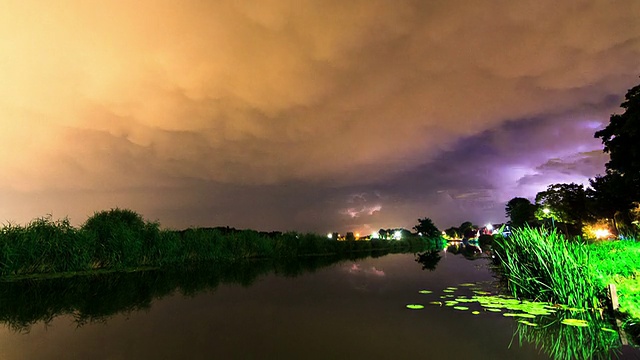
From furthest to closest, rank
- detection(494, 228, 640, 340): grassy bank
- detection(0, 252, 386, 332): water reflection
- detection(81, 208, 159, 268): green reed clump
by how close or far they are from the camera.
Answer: detection(81, 208, 159, 268): green reed clump → detection(0, 252, 386, 332): water reflection → detection(494, 228, 640, 340): grassy bank

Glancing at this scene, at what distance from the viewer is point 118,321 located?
7.71m

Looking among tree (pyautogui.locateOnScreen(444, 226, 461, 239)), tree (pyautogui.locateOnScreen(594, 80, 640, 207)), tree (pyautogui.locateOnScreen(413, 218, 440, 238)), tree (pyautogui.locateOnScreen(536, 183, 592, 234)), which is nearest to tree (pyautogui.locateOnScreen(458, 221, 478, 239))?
tree (pyautogui.locateOnScreen(444, 226, 461, 239))

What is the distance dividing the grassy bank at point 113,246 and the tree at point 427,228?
80.5m

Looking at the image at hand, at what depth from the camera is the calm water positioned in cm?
567

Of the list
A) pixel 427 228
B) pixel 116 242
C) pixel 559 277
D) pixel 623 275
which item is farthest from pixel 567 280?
pixel 427 228

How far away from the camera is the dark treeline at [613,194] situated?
21875 mm

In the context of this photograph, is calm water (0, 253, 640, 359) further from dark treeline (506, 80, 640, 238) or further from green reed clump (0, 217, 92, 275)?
dark treeline (506, 80, 640, 238)

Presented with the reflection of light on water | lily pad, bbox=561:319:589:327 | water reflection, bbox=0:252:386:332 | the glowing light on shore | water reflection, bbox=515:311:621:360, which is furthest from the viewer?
the glowing light on shore

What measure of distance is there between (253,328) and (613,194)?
28.5m

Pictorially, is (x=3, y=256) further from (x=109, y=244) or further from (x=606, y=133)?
(x=606, y=133)

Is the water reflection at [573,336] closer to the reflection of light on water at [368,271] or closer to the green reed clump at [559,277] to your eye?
the green reed clump at [559,277]

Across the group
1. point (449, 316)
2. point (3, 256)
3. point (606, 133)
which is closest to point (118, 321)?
point (449, 316)

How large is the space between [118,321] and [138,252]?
11.3 meters

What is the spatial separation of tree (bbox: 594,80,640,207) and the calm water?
19583mm
